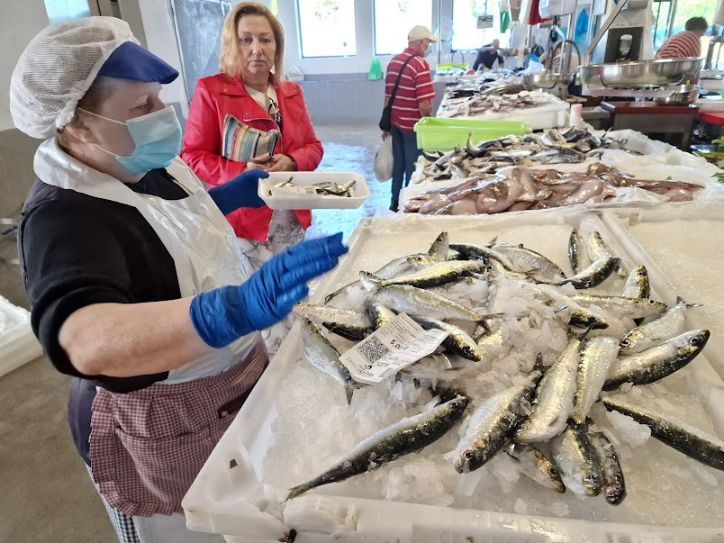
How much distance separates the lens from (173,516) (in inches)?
67.6

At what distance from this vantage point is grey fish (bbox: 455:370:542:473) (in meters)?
0.94

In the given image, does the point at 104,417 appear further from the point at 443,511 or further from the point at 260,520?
the point at 443,511

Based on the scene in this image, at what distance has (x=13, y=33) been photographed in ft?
12.3

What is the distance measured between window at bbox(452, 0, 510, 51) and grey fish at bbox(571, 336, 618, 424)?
12.9 m

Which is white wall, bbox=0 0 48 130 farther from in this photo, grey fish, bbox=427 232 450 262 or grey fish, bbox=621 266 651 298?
grey fish, bbox=621 266 651 298

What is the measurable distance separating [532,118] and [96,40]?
4434 millimetres

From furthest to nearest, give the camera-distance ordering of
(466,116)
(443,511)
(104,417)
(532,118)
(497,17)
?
(497,17) < (466,116) < (532,118) < (104,417) < (443,511)

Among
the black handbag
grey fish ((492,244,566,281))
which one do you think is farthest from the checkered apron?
the black handbag

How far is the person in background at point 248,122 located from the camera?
9.35ft

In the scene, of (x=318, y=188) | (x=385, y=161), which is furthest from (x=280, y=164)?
(x=385, y=161)

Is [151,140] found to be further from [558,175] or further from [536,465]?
[558,175]


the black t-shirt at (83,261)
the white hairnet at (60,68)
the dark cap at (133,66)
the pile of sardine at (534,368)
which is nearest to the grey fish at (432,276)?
the pile of sardine at (534,368)

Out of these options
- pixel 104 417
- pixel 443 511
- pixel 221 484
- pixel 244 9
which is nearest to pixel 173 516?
pixel 104 417

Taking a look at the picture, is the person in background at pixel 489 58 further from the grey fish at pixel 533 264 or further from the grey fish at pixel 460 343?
the grey fish at pixel 460 343
